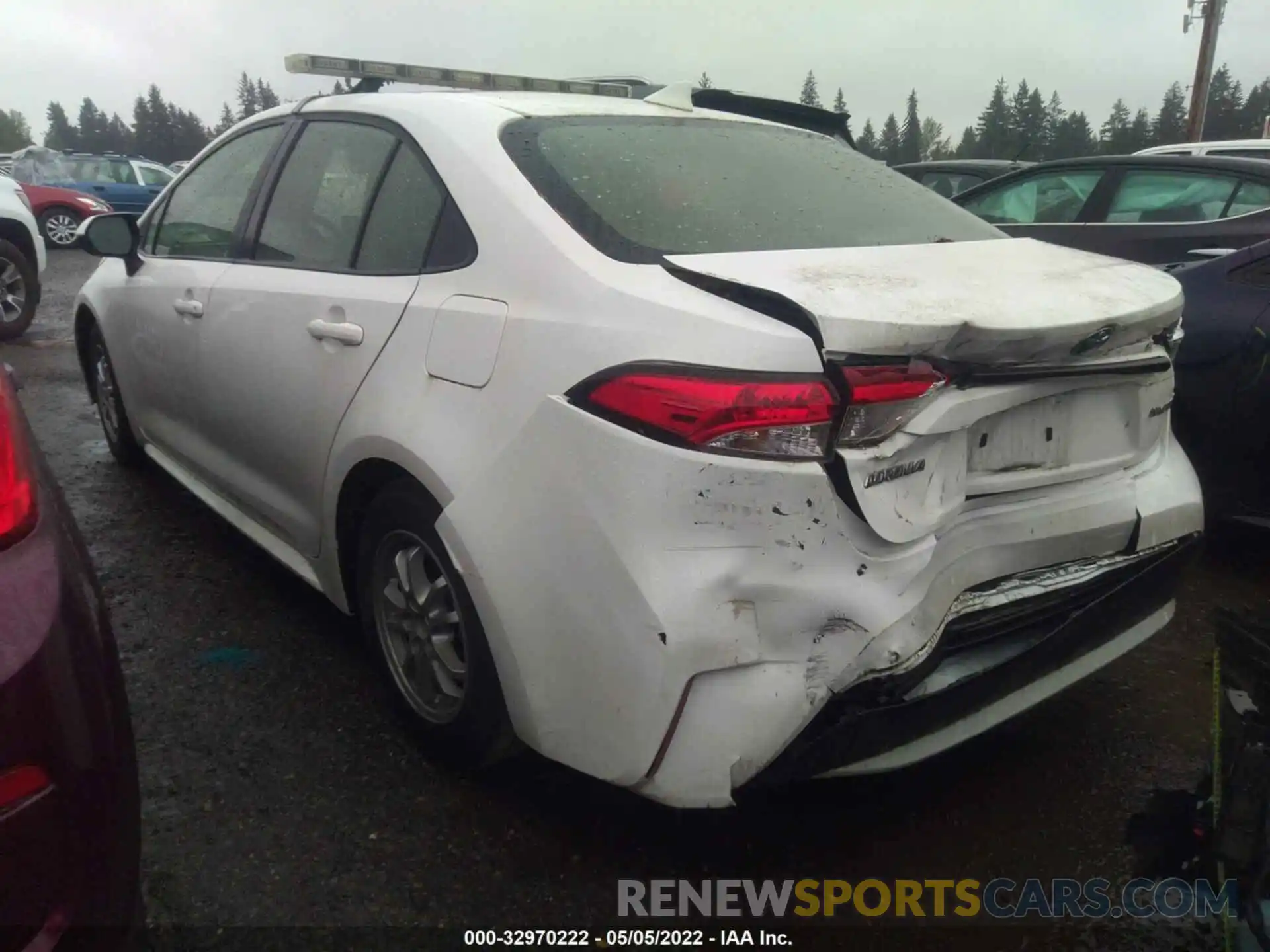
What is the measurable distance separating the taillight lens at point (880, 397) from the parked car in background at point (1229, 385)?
2.13 m

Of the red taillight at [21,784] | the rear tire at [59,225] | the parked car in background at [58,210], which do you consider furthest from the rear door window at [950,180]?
the rear tire at [59,225]

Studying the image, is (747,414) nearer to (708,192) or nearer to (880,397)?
(880,397)

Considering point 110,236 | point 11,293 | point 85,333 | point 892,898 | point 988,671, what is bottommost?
point 892,898

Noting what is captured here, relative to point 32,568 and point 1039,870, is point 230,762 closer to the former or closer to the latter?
→ point 32,568

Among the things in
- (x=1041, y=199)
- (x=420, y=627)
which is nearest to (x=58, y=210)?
(x=1041, y=199)

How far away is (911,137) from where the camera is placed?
3474 inches

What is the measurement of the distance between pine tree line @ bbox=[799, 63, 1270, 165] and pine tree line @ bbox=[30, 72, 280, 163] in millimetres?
51540

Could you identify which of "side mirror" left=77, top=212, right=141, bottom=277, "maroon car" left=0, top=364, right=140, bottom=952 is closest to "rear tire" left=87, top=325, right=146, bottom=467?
"side mirror" left=77, top=212, right=141, bottom=277

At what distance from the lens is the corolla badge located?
6.40ft

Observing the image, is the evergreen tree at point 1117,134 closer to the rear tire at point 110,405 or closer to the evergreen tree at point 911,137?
the evergreen tree at point 911,137

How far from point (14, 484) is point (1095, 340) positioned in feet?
6.09

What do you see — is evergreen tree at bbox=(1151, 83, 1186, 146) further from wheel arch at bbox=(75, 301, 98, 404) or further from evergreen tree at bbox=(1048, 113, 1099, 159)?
wheel arch at bbox=(75, 301, 98, 404)

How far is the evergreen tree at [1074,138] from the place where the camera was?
7869 centimetres

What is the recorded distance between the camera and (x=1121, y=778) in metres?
2.46
